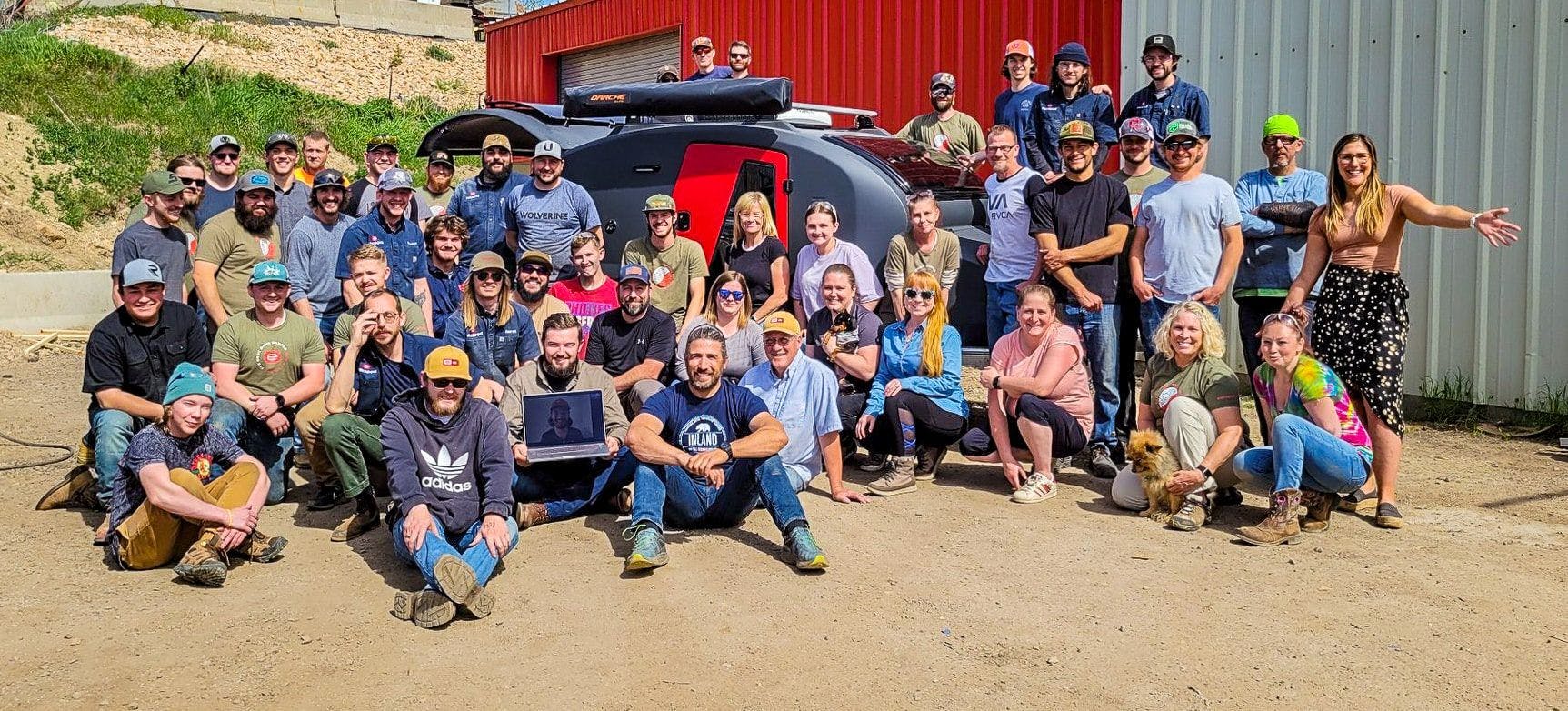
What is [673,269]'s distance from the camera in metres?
7.32

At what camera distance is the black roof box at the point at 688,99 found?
8.46 meters

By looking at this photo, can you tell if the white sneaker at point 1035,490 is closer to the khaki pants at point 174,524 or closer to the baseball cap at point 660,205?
the baseball cap at point 660,205

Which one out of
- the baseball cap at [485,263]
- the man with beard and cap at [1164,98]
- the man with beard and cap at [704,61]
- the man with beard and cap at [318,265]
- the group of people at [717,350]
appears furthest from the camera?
the man with beard and cap at [704,61]

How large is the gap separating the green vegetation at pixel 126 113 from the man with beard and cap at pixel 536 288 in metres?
11.2

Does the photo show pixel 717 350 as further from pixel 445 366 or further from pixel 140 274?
pixel 140 274

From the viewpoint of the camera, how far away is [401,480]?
16.0 feet

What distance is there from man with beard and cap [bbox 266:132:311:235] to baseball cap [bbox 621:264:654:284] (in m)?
2.29

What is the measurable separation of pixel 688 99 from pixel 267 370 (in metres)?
3.82

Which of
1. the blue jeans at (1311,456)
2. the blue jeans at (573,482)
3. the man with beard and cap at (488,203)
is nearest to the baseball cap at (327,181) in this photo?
the man with beard and cap at (488,203)

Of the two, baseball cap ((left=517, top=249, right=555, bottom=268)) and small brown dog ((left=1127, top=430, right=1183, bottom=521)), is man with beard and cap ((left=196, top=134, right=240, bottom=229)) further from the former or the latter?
small brown dog ((left=1127, top=430, right=1183, bottom=521))

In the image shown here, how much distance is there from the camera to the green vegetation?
16.4m

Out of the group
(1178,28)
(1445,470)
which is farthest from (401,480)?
(1178,28)

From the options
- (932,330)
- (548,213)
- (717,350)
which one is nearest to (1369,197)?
(932,330)

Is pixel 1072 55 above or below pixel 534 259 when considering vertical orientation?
above
